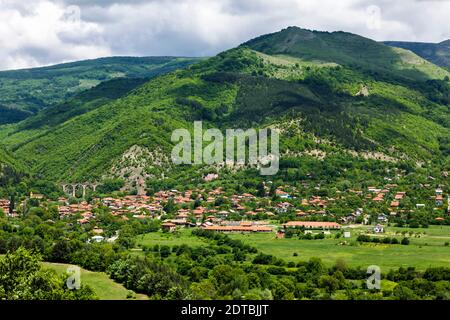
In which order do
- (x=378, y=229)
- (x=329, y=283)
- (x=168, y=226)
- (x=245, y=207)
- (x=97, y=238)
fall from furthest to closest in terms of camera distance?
(x=245, y=207), (x=168, y=226), (x=378, y=229), (x=97, y=238), (x=329, y=283)

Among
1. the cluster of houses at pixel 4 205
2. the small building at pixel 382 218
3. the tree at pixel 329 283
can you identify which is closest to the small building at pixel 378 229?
the small building at pixel 382 218

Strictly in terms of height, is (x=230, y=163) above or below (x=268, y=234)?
above

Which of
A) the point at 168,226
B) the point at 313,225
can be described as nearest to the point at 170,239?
the point at 168,226

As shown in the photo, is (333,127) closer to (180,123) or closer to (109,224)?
(180,123)

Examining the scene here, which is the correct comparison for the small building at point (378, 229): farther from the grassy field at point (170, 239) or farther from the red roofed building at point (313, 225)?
the grassy field at point (170, 239)

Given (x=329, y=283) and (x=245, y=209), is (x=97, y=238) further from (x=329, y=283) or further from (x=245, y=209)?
(x=245, y=209)

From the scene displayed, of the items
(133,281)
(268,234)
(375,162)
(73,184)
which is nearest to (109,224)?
(268,234)

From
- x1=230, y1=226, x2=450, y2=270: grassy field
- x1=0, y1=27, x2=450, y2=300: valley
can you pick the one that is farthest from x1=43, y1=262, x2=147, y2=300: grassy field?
x1=230, y1=226, x2=450, y2=270: grassy field
